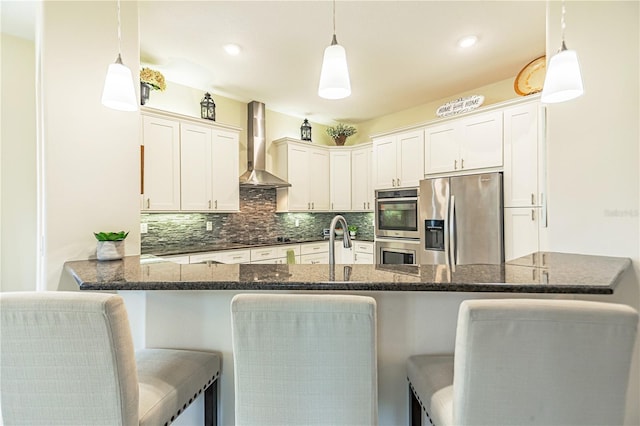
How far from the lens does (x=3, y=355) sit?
35.2 inches

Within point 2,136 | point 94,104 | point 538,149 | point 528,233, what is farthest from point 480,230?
point 2,136

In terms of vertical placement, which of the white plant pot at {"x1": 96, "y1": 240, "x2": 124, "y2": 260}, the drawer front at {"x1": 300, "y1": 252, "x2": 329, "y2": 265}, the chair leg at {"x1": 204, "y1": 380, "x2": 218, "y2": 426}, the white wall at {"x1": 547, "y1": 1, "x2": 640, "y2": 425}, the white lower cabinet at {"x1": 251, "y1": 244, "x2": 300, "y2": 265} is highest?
the white wall at {"x1": 547, "y1": 1, "x2": 640, "y2": 425}

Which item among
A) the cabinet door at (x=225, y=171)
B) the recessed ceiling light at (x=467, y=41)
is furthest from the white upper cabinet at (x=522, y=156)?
the cabinet door at (x=225, y=171)

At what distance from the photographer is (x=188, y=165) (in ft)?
11.5

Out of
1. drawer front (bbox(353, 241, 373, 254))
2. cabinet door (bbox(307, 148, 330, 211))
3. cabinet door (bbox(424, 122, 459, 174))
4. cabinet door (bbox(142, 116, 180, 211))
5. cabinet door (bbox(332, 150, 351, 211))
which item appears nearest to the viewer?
cabinet door (bbox(142, 116, 180, 211))

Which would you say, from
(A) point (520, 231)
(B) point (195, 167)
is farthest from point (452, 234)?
(B) point (195, 167)

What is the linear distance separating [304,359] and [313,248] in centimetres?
365

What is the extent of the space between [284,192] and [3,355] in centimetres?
376

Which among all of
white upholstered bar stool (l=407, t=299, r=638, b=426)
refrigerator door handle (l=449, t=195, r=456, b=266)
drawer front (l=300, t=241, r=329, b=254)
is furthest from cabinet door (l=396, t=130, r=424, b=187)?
white upholstered bar stool (l=407, t=299, r=638, b=426)

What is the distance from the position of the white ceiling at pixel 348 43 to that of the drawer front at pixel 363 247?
211cm

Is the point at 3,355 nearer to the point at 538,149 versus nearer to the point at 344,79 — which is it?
the point at 344,79

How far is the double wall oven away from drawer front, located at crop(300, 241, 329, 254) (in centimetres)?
85

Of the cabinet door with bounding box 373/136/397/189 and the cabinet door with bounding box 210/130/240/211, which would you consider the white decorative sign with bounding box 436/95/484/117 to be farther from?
the cabinet door with bounding box 210/130/240/211

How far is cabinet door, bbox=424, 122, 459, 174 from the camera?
3451mm
